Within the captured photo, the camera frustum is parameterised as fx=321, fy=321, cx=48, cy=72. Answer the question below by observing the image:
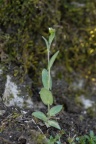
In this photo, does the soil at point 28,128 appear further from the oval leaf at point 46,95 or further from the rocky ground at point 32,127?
the oval leaf at point 46,95

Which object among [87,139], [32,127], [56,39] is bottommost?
[87,139]

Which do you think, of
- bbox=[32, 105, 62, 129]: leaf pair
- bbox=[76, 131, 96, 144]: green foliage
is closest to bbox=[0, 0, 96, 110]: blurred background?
bbox=[32, 105, 62, 129]: leaf pair

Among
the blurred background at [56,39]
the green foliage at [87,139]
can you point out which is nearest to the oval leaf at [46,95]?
the green foliage at [87,139]

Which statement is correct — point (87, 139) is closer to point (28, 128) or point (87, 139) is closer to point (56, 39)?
point (28, 128)

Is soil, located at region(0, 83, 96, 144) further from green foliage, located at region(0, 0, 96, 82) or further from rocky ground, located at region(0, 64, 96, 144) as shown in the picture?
green foliage, located at region(0, 0, 96, 82)

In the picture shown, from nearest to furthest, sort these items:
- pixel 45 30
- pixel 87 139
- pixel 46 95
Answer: pixel 46 95 → pixel 87 139 → pixel 45 30

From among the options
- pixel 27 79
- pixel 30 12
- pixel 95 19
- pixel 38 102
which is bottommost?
Result: pixel 38 102

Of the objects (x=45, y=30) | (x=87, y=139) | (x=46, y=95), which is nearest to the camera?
(x=46, y=95)

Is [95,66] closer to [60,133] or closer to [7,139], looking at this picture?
[60,133]

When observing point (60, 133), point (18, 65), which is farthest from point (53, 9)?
point (60, 133)

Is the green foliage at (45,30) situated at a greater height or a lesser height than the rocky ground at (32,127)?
greater

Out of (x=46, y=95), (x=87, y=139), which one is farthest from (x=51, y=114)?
(x=87, y=139)
